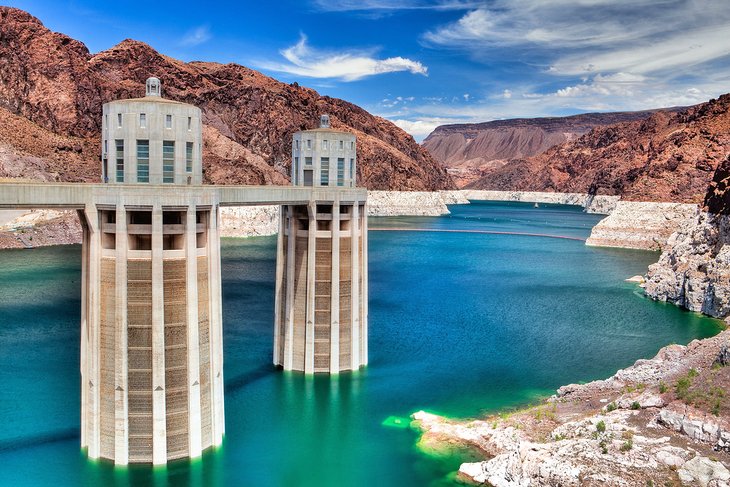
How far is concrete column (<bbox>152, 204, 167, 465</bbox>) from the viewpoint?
78.0ft

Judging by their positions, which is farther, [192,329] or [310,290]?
[310,290]

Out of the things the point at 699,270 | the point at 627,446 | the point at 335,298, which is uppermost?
the point at 335,298

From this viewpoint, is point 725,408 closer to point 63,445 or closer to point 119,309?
point 119,309

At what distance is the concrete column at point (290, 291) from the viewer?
3541 centimetres

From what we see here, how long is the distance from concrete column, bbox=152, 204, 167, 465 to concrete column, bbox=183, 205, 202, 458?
942 millimetres

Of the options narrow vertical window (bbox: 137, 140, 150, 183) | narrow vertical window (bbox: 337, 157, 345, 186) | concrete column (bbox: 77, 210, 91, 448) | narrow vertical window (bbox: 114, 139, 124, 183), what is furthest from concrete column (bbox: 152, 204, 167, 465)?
narrow vertical window (bbox: 337, 157, 345, 186)

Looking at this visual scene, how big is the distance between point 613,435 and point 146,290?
639 inches

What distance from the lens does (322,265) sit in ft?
115

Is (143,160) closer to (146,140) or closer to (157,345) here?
(146,140)

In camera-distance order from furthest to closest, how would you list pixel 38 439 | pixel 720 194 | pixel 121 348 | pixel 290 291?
pixel 720 194
pixel 290 291
pixel 38 439
pixel 121 348

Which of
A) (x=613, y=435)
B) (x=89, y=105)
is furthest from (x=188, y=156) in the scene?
(x=89, y=105)

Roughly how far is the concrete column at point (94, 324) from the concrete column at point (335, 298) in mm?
13200

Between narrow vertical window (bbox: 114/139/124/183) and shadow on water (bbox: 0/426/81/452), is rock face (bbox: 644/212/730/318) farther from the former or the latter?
shadow on water (bbox: 0/426/81/452)

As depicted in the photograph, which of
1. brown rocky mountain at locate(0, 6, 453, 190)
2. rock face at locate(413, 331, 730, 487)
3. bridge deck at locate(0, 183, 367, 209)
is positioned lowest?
rock face at locate(413, 331, 730, 487)
